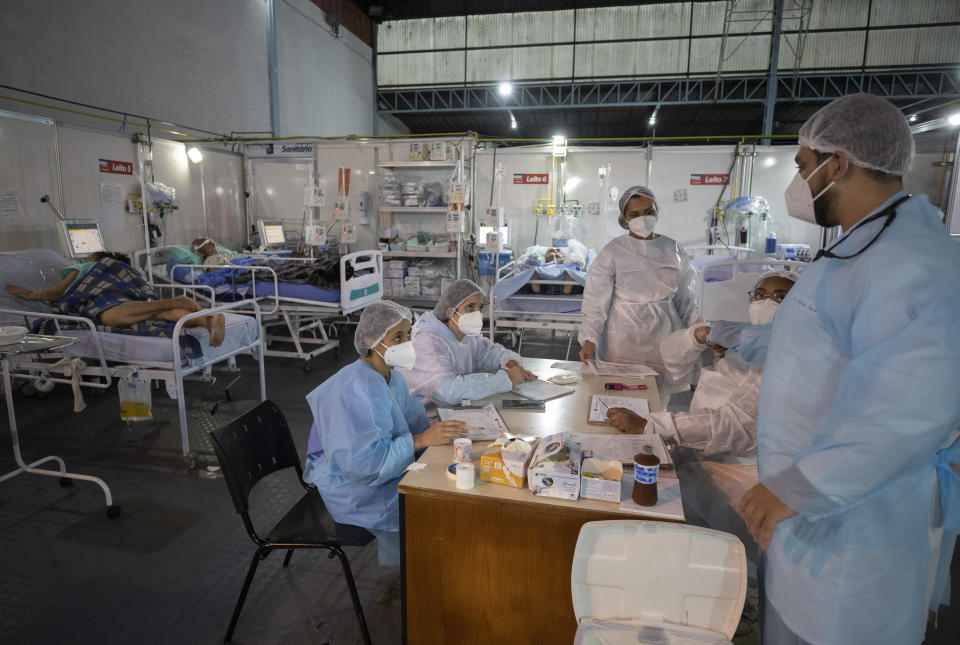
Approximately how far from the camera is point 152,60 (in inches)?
291

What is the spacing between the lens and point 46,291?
459 cm

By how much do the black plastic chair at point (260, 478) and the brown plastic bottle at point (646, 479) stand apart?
1080 millimetres

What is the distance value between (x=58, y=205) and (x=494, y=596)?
6.49 metres

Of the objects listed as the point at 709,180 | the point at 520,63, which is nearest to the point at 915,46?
the point at 709,180

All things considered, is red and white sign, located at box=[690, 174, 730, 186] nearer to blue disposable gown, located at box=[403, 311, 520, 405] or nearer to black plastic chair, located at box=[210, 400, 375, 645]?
blue disposable gown, located at box=[403, 311, 520, 405]

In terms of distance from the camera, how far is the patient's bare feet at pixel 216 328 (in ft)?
13.4

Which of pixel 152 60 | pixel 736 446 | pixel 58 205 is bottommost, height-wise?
pixel 736 446

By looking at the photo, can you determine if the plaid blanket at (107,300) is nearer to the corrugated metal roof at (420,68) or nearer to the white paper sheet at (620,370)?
the white paper sheet at (620,370)

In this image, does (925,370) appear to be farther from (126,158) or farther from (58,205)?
(126,158)

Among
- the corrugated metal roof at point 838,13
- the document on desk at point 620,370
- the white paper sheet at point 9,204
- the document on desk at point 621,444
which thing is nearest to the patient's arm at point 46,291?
the white paper sheet at point 9,204

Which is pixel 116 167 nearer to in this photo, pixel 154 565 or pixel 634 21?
pixel 154 565

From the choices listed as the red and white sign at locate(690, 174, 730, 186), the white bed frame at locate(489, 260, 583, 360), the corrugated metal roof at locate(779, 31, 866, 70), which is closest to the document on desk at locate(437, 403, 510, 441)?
the white bed frame at locate(489, 260, 583, 360)

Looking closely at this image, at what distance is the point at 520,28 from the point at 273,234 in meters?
7.96

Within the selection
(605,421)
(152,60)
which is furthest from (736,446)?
(152,60)
